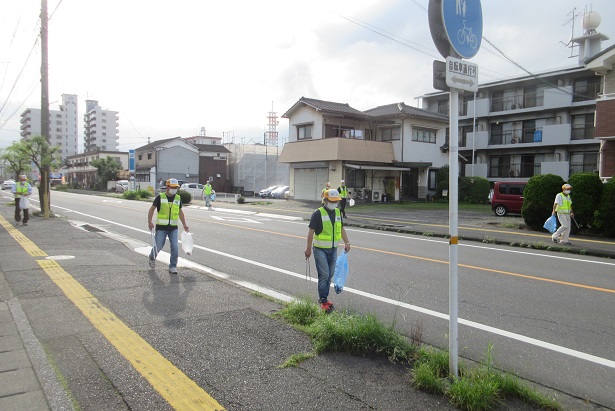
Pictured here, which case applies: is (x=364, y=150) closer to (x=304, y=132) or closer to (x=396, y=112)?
(x=396, y=112)

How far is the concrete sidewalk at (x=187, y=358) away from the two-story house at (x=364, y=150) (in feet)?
80.6

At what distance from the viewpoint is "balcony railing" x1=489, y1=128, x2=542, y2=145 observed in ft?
112

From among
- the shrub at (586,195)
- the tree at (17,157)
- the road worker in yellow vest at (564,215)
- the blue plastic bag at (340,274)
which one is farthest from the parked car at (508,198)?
the tree at (17,157)

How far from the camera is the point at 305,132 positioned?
3425cm

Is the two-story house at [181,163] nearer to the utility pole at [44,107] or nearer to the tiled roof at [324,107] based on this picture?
the tiled roof at [324,107]

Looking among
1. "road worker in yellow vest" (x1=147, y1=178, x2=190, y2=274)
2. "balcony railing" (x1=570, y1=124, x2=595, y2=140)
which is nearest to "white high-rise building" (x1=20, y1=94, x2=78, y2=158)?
"balcony railing" (x1=570, y1=124, x2=595, y2=140)

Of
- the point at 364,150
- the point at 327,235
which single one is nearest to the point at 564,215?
the point at 327,235

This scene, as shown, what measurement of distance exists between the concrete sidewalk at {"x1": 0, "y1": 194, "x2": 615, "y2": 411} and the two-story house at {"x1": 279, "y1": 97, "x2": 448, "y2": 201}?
2456cm

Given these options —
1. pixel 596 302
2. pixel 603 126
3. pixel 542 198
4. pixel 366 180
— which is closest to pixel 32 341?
pixel 596 302

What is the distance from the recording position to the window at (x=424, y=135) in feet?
112

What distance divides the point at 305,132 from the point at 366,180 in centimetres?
634

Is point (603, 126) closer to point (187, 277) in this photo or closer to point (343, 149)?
point (343, 149)

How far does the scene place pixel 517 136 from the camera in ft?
117

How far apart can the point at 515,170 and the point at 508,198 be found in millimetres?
16138
